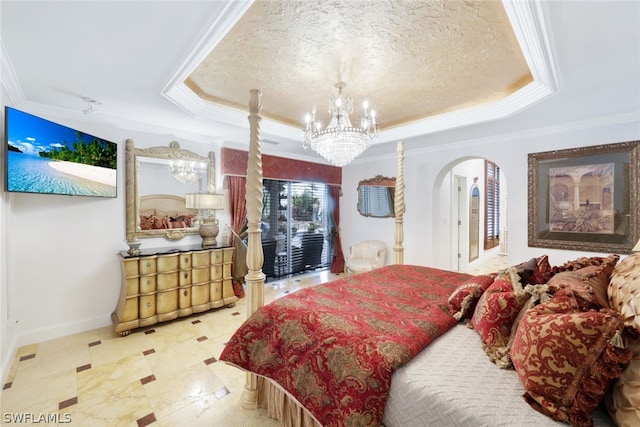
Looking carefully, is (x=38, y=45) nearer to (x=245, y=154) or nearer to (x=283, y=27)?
(x=283, y=27)

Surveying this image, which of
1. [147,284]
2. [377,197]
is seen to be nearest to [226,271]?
[147,284]

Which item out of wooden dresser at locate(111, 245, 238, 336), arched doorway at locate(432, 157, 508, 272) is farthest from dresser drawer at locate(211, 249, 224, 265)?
arched doorway at locate(432, 157, 508, 272)

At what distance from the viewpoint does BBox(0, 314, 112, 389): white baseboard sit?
247 centimetres

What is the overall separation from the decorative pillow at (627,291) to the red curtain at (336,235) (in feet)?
14.7

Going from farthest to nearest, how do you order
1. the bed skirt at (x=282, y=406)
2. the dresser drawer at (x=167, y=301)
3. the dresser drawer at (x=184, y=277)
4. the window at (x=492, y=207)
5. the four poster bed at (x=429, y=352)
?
the window at (x=492, y=207) < the dresser drawer at (x=184, y=277) < the dresser drawer at (x=167, y=301) < the bed skirt at (x=282, y=406) < the four poster bed at (x=429, y=352)

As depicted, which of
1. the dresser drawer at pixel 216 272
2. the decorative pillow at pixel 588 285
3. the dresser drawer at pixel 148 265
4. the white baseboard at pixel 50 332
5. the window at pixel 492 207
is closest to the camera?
the decorative pillow at pixel 588 285

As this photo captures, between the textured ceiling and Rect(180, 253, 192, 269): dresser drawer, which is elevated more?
the textured ceiling

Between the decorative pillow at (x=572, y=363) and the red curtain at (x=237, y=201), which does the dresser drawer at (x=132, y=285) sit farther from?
the decorative pillow at (x=572, y=363)

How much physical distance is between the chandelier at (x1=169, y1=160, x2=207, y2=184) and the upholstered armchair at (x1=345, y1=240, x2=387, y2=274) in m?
2.98

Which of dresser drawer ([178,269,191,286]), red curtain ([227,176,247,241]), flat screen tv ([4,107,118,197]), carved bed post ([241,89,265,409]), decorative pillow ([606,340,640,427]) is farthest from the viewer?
red curtain ([227,176,247,241])

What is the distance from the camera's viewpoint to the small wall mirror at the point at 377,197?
198 inches

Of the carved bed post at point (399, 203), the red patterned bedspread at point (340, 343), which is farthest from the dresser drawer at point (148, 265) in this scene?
the carved bed post at point (399, 203)

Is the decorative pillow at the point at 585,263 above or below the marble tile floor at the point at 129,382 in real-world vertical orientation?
above

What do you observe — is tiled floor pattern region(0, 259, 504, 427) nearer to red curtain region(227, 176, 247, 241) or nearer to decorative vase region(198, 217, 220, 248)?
decorative vase region(198, 217, 220, 248)
